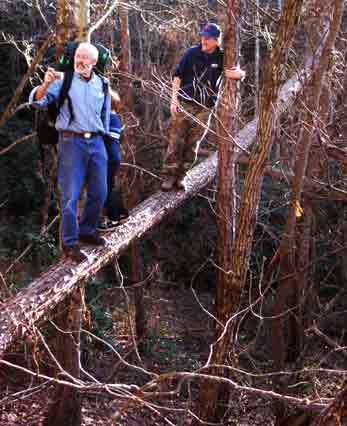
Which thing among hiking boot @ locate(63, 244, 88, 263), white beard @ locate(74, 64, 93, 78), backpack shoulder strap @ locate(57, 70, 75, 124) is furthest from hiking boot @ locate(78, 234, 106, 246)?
white beard @ locate(74, 64, 93, 78)

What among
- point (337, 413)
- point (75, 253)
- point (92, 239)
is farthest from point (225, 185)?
point (337, 413)

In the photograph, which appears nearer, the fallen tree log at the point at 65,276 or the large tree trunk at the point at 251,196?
the fallen tree log at the point at 65,276

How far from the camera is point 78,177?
212 inches

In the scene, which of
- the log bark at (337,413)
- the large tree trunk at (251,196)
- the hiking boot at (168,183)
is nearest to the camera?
the log bark at (337,413)

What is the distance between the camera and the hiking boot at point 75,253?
5.36 metres

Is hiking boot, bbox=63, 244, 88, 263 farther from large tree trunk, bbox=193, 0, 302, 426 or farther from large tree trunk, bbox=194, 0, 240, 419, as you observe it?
large tree trunk, bbox=194, 0, 240, 419

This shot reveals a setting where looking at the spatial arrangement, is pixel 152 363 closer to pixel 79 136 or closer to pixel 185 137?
pixel 185 137

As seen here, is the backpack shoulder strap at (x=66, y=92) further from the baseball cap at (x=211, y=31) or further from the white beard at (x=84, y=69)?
the baseball cap at (x=211, y=31)

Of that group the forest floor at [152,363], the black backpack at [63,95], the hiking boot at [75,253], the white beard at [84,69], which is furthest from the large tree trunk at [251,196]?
the white beard at [84,69]

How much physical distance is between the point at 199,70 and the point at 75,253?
107 inches

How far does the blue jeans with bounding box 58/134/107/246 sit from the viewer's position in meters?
5.30

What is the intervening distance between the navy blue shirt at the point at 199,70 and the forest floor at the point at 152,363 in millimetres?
2410

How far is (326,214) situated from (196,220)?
404cm

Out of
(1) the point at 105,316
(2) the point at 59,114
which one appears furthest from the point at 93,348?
(2) the point at 59,114
